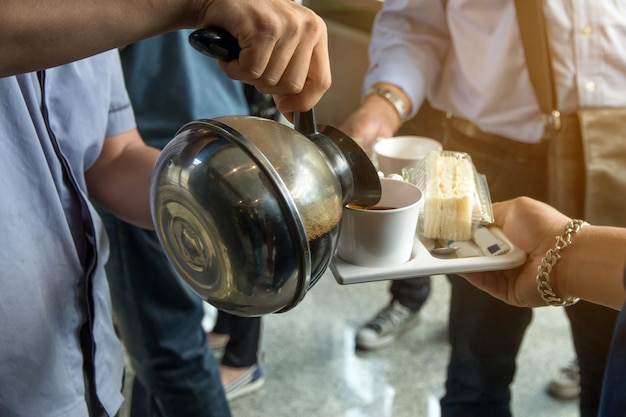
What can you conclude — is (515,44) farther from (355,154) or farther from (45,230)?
(45,230)

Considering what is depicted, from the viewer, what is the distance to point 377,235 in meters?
0.66

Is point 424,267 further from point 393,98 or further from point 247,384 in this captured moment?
point 247,384

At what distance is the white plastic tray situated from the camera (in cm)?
66

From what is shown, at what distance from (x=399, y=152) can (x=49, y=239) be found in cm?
54

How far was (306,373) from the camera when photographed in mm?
1541

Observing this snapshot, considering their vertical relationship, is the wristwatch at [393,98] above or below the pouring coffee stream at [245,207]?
below

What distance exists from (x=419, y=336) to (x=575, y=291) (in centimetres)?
106

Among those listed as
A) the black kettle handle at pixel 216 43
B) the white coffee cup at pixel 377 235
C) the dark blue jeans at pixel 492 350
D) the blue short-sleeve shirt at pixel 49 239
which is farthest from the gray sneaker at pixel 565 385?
the black kettle handle at pixel 216 43

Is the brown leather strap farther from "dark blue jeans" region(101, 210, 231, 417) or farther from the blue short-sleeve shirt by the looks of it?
"dark blue jeans" region(101, 210, 231, 417)

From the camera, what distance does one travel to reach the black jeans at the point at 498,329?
3.27 ft

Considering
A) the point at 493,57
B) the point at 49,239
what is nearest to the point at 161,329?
the point at 49,239

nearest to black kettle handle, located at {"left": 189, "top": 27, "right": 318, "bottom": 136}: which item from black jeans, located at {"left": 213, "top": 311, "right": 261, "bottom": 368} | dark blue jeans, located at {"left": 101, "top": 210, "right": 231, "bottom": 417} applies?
dark blue jeans, located at {"left": 101, "top": 210, "right": 231, "bottom": 417}

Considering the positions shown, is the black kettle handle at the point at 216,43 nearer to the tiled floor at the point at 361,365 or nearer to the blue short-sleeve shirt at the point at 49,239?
the blue short-sleeve shirt at the point at 49,239

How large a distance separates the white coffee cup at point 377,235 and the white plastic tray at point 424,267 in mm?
10
